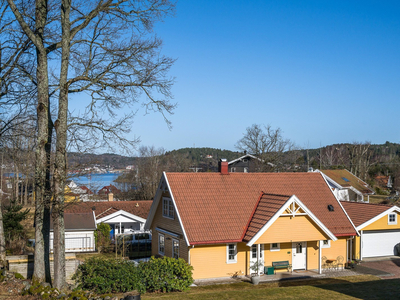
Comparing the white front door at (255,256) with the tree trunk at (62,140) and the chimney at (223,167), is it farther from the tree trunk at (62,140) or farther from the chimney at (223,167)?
the tree trunk at (62,140)

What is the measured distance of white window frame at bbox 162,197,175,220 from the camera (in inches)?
910

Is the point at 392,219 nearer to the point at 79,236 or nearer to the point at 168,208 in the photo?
the point at 168,208

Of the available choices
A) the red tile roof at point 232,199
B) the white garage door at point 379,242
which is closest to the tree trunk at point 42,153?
the red tile roof at point 232,199

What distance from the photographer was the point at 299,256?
2264 centimetres

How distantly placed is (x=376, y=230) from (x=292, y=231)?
8.97 metres

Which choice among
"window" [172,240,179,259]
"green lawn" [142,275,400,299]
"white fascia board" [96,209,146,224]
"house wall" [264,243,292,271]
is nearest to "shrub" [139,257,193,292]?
"green lawn" [142,275,400,299]

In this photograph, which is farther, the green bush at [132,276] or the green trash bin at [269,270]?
the green trash bin at [269,270]

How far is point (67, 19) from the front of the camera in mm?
13688

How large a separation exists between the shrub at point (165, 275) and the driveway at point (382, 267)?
434 inches

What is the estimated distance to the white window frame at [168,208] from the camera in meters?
23.1

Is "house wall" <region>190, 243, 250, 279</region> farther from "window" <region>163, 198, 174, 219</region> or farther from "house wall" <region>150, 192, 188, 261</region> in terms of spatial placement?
"window" <region>163, 198, 174, 219</region>

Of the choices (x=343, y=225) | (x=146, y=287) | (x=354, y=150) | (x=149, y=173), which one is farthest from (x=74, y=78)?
(x=354, y=150)

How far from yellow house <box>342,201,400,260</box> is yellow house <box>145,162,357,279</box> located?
8.05 feet

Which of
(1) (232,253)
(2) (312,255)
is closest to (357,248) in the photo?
(2) (312,255)
